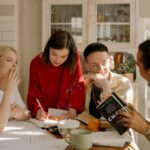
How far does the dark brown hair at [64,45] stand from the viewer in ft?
6.10

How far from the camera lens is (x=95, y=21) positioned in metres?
2.92

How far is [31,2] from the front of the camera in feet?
10.6

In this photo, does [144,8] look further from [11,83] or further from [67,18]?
[11,83]

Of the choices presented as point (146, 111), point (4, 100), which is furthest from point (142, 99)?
point (4, 100)

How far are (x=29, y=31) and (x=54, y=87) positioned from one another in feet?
4.75

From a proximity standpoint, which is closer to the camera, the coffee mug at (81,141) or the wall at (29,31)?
the coffee mug at (81,141)

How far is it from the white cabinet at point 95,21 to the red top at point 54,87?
1.03 m

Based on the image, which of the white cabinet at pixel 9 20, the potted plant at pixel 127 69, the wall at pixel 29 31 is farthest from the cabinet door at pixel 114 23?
the white cabinet at pixel 9 20

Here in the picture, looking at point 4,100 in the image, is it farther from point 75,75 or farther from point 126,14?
point 126,14

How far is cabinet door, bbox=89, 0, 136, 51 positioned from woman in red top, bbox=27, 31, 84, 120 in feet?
3.43

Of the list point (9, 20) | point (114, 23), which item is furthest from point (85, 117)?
point (9, 20)

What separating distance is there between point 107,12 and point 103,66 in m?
1.29

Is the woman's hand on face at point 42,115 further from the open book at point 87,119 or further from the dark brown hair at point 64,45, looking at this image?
the dark brown hair at point 64,45

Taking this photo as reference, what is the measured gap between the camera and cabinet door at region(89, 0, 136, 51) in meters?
2.89
